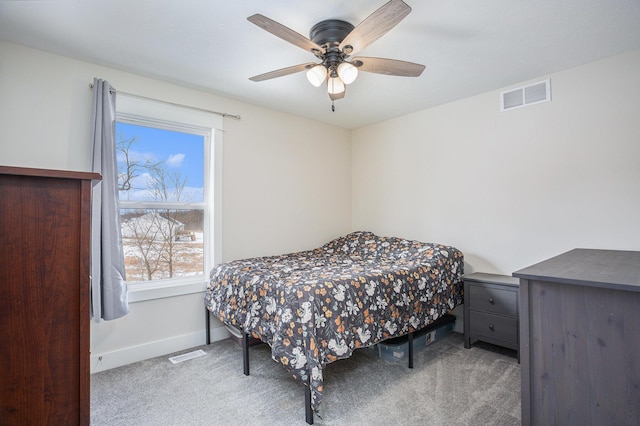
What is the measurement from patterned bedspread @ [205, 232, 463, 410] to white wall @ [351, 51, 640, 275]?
0.45m

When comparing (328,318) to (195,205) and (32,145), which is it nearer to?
(195,205)

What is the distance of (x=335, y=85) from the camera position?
6.95ft

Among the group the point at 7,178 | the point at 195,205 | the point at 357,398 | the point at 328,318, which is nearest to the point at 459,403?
the point at 357,398

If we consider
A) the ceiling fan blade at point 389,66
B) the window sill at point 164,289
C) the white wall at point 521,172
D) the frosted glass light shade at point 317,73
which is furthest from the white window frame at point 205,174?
the white wall at point 521,172

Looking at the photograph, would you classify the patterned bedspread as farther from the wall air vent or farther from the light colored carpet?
the wall air vent

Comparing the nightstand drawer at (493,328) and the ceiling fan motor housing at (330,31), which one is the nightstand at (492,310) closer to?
the nightstand drawer at (493,328)

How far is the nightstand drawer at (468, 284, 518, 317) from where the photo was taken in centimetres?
260

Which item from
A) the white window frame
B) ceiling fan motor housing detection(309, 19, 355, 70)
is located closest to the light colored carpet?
the white window frame

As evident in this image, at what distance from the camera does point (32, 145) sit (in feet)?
7.28

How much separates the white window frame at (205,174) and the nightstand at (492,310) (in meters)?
2.36

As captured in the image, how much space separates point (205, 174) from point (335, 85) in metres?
1.63

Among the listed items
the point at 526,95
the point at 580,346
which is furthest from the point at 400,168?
the point at 580,346

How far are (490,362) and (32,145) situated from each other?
3784 mm

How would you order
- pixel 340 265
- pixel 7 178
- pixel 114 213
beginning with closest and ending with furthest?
pixel 7 178 < pixel 114 213 < pixel 340 265
